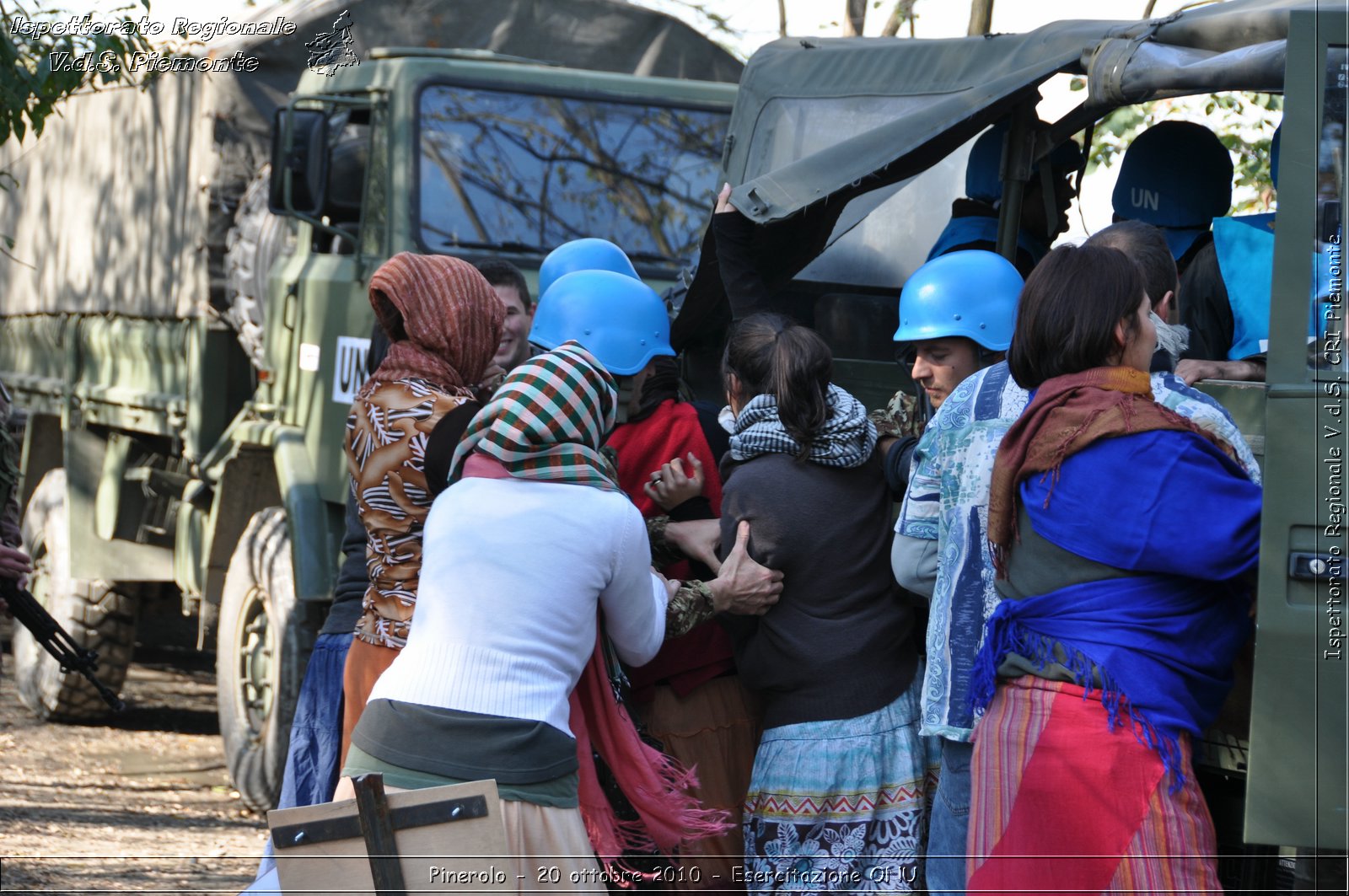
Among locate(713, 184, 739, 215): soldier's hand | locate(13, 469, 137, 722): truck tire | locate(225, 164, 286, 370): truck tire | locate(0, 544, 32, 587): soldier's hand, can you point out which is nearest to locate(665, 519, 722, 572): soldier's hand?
locate(713, 184, 739, 215): soldier's hand

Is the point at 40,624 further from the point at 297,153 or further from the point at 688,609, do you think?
the point at 688,609

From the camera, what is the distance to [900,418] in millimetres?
3867

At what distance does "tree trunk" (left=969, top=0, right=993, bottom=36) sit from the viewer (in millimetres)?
7828

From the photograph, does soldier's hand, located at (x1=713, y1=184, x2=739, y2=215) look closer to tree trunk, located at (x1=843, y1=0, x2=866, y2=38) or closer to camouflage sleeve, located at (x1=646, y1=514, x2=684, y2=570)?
camouflage sleeve, located at (x1=646, y1=514, x2=684, y2=570)

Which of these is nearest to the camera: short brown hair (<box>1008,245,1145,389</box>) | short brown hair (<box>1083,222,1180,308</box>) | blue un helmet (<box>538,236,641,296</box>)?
short brown hair (<box>1008,245,1145,389</box>)

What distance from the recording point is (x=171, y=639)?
1118 centimetres

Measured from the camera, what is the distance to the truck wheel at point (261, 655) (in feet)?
20.4

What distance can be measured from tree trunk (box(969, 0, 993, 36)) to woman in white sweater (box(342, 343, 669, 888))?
212 inches

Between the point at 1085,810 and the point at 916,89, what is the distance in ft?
8.04

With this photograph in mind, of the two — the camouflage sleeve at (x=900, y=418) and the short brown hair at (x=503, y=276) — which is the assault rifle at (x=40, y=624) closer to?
the short brown hair at (x=503, y=276)

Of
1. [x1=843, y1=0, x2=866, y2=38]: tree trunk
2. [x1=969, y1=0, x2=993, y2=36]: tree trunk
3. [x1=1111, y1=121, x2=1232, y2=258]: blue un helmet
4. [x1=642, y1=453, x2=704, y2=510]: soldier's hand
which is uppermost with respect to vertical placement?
[x1=843, y1=0, x2=866, y2=38]: tree trunk

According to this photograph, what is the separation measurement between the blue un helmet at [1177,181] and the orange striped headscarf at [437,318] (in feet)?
5.49

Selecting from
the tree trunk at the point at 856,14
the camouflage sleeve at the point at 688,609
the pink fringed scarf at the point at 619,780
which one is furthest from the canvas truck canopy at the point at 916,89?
the tree trunk at the point at 856,14

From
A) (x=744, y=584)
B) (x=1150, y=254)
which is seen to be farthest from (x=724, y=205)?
(x=1150, y=254)
